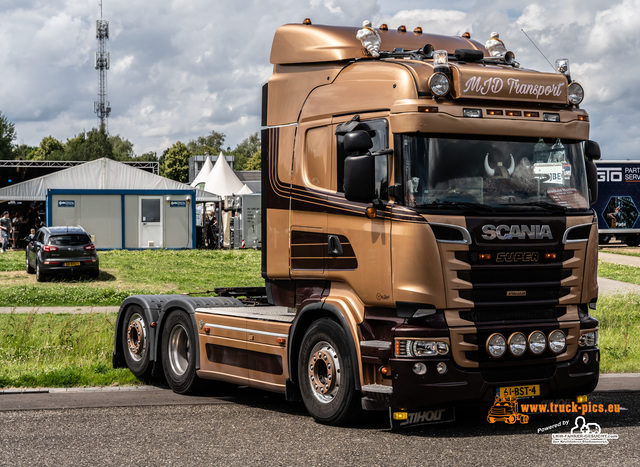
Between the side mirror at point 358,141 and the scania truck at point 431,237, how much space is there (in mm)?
15

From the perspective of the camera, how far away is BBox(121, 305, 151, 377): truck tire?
1102cm

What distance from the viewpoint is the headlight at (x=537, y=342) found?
314 inches

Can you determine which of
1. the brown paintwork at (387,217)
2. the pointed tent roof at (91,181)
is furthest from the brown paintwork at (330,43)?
the pointed tent roof at (91,181)

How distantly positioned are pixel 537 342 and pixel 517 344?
0.23m

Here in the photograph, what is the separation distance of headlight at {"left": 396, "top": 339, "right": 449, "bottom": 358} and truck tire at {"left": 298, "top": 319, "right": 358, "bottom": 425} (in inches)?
21.7

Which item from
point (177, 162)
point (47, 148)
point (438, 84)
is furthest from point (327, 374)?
point (47, 148)

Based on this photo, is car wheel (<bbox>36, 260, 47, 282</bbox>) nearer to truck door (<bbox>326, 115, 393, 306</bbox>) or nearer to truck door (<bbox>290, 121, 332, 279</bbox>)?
truck door (<bbox>290, 121, 332, 279</bbox>)

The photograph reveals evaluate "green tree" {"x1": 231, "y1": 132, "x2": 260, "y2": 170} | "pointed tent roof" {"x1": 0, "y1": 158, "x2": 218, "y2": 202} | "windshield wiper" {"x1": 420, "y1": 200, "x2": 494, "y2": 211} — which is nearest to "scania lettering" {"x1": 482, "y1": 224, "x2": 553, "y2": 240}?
"windshield wiper" {"x1": 420, "y1": 200, "x2": 494, "y2": 211}

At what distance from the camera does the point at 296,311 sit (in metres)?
8.99

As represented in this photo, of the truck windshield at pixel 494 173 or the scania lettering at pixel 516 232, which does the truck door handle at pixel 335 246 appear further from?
the scania lettering at pixel 516 232

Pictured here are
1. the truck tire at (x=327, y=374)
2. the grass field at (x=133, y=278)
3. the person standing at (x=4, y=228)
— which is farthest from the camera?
the person standing at (x=4, y=228)

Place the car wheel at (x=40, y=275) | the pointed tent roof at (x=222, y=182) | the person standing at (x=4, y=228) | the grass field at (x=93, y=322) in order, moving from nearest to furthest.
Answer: the grass field at (x=93, y=322) < the car wheel at (x=40, y=275) < the person standing at (x=4, y=228) < the pointed tent roof at (x=222, y=182)

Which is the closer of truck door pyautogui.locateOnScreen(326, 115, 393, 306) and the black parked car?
truck door pyautogui.locateOnScreen(326, 115, 393, 306)

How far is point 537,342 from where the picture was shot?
802 centimetres
